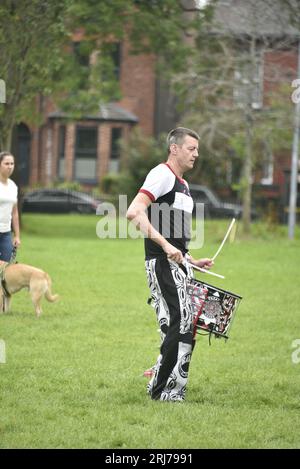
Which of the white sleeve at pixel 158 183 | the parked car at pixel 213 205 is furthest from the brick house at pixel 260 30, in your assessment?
the white sleeve at pixel 158 183

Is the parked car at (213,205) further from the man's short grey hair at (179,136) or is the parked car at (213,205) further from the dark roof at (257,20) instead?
the man's short grey hair at (179,136)

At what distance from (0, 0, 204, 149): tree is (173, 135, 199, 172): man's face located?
13457 millimetres

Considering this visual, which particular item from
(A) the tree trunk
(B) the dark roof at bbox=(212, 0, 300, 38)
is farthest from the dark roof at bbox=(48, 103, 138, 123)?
(A) the tree trunk

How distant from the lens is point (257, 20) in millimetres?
24641

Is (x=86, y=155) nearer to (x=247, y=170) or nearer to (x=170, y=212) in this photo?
(x=247, y=170)

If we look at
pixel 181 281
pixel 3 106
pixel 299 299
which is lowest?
pixel 299 299

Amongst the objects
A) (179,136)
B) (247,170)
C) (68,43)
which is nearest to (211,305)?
(179,136)

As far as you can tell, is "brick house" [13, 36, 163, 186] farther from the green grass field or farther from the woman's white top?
the woman's white top

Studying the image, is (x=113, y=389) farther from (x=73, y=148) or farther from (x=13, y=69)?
(x=73, y=148)

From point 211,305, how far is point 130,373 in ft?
5.22

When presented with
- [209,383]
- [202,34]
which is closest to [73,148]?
[202,34]

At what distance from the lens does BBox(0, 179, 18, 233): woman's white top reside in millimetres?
11156

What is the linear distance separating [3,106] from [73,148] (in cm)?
2365

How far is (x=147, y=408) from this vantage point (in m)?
6.93
